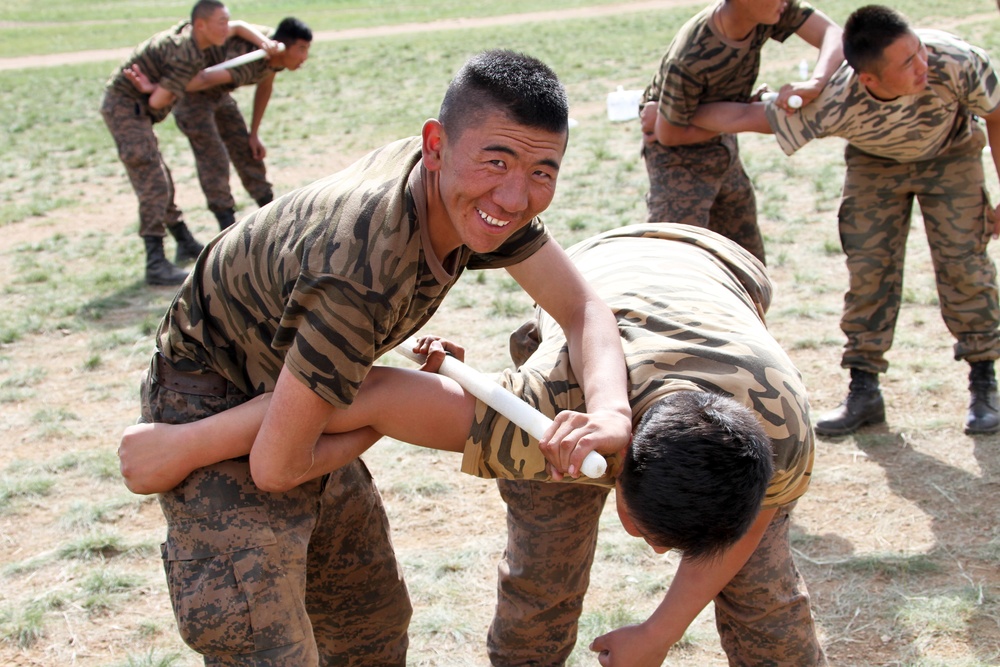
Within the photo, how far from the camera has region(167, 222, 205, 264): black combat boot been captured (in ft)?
27.6

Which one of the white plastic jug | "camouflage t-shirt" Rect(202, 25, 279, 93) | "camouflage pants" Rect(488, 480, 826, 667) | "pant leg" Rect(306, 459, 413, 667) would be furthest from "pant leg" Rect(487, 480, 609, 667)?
the white plastic jug

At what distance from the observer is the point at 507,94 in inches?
87.7

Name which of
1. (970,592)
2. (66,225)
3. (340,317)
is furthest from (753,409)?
(66,225)

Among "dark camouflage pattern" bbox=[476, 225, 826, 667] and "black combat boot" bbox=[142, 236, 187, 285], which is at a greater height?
"dark camouflage pattern" bbox=[476, 225, 826, 667]

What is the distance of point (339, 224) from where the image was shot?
2258 mm

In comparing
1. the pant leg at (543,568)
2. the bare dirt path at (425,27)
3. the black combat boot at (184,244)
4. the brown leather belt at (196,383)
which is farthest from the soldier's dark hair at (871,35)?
the bare dirt path at (425,27)

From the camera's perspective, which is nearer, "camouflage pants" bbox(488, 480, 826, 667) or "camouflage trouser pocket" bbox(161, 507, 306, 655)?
"camouflage trouser pocket" bbox(161, 507, 306, 655)

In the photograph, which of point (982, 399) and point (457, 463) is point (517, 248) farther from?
point (982, 399)

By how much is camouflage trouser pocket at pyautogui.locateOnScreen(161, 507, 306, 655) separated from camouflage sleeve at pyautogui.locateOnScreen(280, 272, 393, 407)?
491 millimetres

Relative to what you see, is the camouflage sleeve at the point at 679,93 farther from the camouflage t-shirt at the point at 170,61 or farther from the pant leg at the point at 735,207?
the camouflage t-shirt at the point at 170,61

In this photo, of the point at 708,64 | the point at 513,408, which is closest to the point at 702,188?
the point at 708,64

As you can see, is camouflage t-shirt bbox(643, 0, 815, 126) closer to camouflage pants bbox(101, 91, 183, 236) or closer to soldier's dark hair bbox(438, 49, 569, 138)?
soldier's dark hair bbox(438, 49, 569, 138)

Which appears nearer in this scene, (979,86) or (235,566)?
(235,566)

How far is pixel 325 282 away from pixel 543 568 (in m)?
1.28
